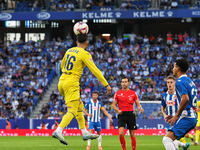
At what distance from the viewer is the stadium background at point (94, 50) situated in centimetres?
3556

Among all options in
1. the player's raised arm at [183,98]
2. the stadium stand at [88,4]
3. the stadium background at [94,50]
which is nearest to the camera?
the player's raised arm at [183,98]

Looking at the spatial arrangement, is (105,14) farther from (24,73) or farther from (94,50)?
(24,73)

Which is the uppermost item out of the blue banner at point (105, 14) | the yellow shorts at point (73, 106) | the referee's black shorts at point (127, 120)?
the blue banner at point (105, 14)

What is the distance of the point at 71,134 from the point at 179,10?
1674 cm

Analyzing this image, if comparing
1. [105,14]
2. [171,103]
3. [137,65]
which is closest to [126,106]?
[171,103]

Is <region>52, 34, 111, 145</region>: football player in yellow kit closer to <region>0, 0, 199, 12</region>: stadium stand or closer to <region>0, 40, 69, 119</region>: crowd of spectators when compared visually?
<region>0, 40, 69, 119</region>: crowd of spectators

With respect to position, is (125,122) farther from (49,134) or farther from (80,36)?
(49,134)

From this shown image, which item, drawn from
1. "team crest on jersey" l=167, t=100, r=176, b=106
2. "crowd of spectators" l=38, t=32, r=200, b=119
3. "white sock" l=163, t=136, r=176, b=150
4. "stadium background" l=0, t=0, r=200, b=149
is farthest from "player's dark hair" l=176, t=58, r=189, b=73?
"crowd of spectators" l=38, t=32, r=200, b=119

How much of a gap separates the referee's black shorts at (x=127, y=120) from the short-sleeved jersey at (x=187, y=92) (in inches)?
212

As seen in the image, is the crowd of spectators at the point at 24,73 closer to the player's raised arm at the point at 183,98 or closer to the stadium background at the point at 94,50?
the stadium background at the point at 94,50

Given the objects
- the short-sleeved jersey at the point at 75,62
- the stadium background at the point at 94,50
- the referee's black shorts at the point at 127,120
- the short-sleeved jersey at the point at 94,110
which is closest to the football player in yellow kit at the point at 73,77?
the short-sleeved jersey at the point at 75,62

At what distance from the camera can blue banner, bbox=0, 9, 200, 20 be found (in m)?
41.8

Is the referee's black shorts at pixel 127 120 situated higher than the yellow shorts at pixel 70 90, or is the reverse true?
the yellow shorts at pixel 70 90

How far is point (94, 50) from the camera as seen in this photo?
42625 mm
